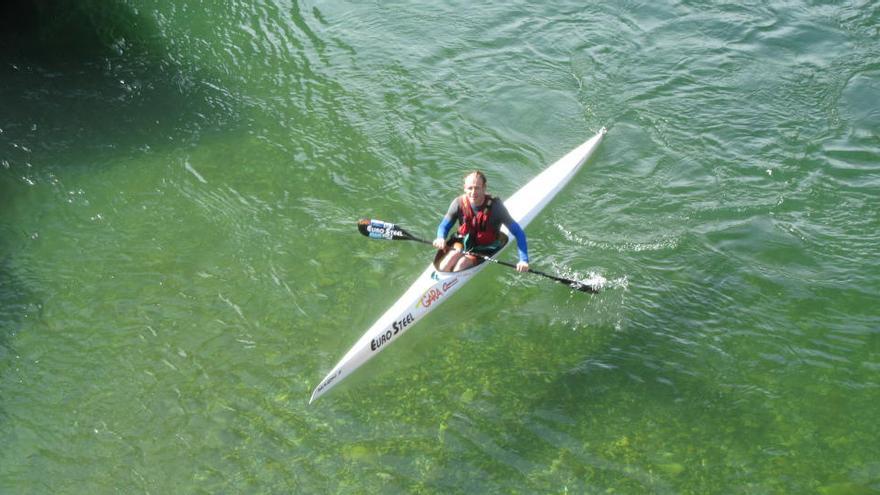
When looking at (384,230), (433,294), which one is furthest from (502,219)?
(384,230)

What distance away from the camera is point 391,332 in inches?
323

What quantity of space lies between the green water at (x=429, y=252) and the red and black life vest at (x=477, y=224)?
646 mm

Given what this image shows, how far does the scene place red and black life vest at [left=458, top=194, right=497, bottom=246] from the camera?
8.39 metres

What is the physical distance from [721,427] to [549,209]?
3.48m

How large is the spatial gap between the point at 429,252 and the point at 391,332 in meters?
1.72

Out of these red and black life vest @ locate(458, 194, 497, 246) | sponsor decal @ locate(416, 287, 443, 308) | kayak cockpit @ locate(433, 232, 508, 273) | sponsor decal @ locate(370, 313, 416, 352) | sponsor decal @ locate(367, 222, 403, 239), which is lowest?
sponsor decal @ locate(370, 313, 416, 352)

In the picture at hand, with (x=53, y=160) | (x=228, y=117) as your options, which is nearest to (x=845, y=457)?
(x=228, y=117)

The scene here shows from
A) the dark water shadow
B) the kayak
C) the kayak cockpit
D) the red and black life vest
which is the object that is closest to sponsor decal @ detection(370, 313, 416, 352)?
the kayak

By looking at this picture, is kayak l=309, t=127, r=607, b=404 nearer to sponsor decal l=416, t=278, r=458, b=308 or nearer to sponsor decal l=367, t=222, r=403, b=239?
sponsor decal l=416, t=278, r=458, b=308

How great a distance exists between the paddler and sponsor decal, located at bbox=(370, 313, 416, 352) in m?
0.68

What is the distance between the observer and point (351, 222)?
10.1 meters

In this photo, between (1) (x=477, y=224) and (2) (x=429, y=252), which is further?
(2) (x=429, y=252)

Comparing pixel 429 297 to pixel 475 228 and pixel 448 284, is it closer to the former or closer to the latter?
pixel 448 284

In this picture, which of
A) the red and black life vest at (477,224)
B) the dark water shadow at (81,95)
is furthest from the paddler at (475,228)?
the dark water shadow at (81,95)
